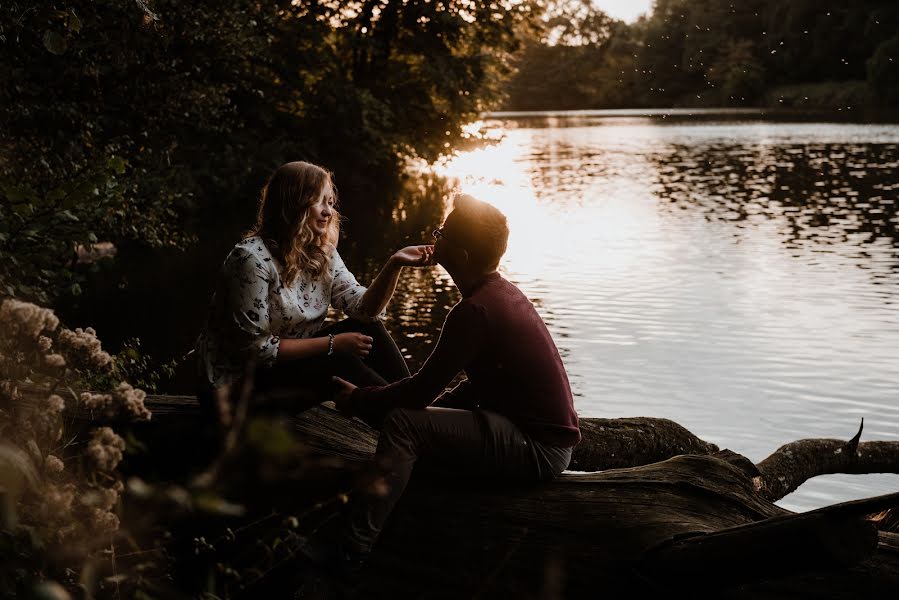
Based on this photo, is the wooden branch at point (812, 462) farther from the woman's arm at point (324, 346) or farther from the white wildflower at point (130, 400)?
the white wildflower at point (130, 400)

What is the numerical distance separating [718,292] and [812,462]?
8329mm

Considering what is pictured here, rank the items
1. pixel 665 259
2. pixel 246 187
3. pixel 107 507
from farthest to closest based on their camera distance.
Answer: pixel 246 187 → pixel 665 259 → pixel 107 507

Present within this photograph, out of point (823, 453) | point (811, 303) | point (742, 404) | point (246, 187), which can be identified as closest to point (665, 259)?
point (811, 303)

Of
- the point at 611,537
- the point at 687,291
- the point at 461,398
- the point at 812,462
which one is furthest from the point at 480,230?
the point at 687,291

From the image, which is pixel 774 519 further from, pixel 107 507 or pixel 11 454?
pixel 11 454

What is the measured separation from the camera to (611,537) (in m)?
3.30

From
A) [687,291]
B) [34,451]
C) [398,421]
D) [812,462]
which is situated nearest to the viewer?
[34,451]

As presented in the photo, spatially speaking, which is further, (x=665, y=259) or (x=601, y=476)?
(x=665, y=259)

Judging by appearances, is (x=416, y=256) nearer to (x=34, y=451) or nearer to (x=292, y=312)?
(x=292, y=312)

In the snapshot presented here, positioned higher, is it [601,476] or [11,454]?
[11,454]

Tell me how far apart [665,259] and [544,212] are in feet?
27.4

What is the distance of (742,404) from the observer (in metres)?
9.28

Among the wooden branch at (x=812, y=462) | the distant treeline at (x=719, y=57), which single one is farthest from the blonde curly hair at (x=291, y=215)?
the distant treeline at (x=719, y=57)

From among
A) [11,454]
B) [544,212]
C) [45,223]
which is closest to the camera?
[11,454]
